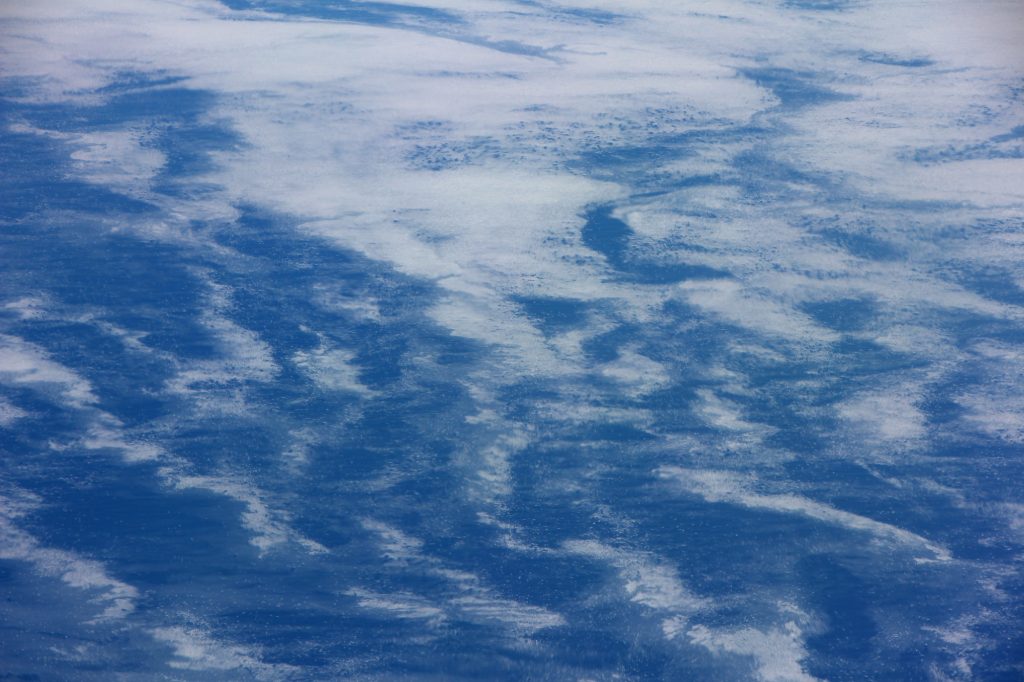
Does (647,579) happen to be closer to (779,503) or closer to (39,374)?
(779,503)

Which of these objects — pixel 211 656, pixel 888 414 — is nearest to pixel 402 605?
pixel 211 656

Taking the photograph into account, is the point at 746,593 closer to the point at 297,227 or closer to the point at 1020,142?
the point at 297,227

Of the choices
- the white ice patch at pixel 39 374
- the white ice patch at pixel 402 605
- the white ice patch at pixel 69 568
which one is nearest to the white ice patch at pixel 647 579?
the white ice patch at pixel 402 605

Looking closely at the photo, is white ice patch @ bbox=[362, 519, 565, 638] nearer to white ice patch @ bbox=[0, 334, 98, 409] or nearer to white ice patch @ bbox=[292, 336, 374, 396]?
white ice patch @ bbox=[292, 336, 374, 396]

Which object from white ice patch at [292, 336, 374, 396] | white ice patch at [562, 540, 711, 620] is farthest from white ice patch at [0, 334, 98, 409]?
white ice patch at [562, 540, 711, 620]

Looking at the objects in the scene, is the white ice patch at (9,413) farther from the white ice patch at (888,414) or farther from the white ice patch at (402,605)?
the white ice patch at (888,414)

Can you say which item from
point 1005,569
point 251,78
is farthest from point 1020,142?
point 251,78
